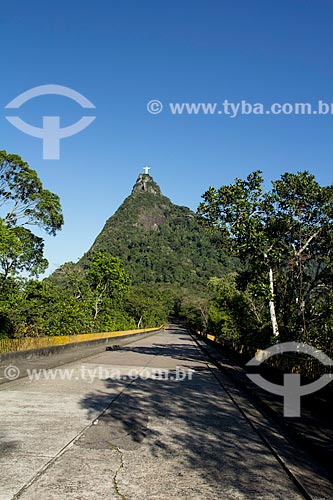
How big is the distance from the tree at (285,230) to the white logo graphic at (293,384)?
2.99 feet

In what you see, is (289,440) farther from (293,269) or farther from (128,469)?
(293,269)

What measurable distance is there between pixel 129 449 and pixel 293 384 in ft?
22.5

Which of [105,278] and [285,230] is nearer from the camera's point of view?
[285,230]

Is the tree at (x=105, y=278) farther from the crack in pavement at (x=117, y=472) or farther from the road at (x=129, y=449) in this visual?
the crack in pavement at (x=117, y=472)

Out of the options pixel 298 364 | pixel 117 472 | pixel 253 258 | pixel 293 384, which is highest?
pixel 253 258

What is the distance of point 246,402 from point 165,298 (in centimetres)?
14298

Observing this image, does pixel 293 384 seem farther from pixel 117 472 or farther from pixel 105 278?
pixel 105 278

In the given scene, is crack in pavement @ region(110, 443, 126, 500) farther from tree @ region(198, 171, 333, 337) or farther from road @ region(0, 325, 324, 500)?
tree @ region(198, 171, 333, 337)

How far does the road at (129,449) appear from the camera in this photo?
439 cm

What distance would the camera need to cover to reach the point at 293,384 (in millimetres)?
11375

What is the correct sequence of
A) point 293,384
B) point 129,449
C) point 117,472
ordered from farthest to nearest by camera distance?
point 293,384, point 129,449, point 117,472

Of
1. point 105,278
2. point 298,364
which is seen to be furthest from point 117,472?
point 105,278

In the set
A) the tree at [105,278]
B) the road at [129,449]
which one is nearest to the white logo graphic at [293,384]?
the road at [129,449]

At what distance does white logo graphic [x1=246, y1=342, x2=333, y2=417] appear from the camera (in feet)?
30.6
